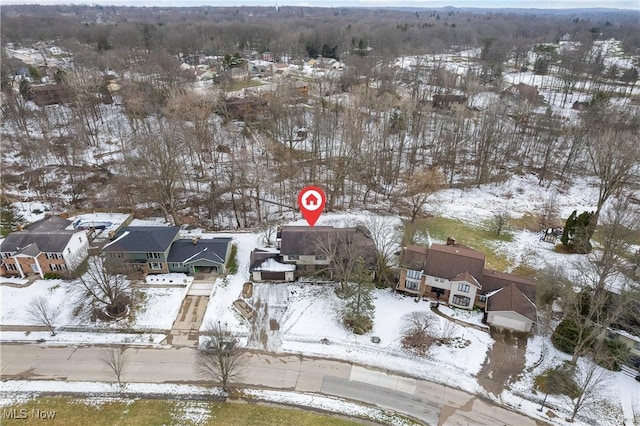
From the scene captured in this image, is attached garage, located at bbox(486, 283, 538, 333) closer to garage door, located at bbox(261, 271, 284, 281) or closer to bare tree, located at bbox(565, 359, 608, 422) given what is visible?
bare tree, located at bbox(565, 359, 608, 422)

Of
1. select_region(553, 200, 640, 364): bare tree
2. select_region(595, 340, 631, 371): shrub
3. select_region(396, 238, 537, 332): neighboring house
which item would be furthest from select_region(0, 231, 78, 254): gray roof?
select_region(595, 340, 631, 371): shrub

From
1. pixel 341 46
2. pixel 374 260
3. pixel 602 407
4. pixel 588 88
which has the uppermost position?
pixel 341 46

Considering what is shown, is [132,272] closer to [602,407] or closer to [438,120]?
[602,407]

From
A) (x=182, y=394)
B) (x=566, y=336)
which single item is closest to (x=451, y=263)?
(x=566, y=336)

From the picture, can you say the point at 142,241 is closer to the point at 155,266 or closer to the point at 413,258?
the point at 155,266

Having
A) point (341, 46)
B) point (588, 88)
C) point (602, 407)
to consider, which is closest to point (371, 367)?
point (602, 407)
